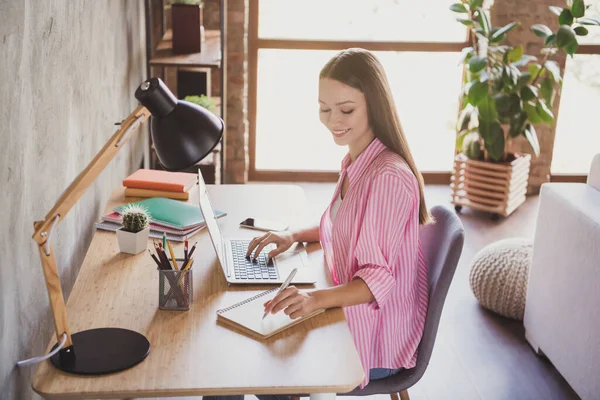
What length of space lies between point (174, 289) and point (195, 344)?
0.66 feet

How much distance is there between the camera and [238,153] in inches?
196

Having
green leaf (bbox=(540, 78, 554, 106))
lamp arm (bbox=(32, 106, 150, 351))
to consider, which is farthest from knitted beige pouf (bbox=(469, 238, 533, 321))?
lamp arm (bbox=(32, 106, 150, 351))

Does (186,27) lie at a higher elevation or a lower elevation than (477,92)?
higher

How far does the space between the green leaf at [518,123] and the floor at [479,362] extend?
1.07m

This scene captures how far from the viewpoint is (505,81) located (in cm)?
441

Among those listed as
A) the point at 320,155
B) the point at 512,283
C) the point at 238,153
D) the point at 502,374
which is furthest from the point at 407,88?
the point at 502,374

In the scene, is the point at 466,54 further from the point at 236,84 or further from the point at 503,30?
the point at 236,84

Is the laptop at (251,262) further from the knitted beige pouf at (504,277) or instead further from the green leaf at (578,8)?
the green leaf at (578,8)

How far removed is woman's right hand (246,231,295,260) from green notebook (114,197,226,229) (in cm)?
28

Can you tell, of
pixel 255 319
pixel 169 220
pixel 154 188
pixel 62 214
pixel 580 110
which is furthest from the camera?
pixel 580 110

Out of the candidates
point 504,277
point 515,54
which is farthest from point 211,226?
point 515,54

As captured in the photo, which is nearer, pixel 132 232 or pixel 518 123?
pixel 132 232

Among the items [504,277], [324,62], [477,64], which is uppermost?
[477,64]

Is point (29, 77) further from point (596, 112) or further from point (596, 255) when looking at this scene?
point (596, 112)
